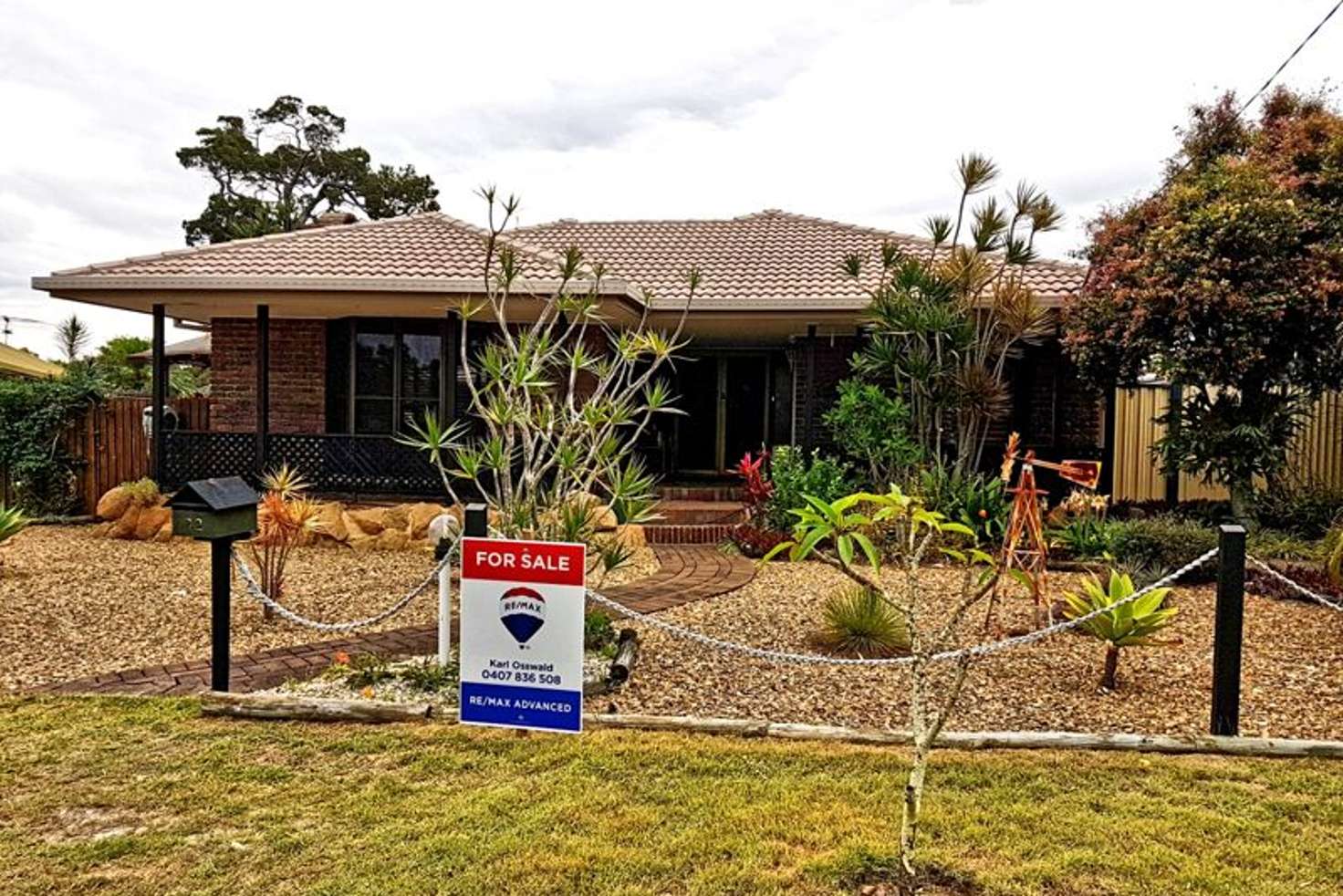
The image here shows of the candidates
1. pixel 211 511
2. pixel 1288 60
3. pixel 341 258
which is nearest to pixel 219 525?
pixel 211 511

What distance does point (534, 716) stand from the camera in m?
3.59

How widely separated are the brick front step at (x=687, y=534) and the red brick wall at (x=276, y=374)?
563 cm

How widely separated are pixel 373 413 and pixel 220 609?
8.45 metres

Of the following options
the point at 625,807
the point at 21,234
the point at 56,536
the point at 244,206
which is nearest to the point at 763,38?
the point at 625,807

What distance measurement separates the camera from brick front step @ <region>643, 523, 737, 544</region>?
34.7 ft

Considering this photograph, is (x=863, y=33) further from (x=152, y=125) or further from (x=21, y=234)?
(x=21, y=234)

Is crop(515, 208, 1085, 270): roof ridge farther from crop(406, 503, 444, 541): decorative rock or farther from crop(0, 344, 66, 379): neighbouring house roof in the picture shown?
crop(0, 344, 66, 379): neighbouring house roof

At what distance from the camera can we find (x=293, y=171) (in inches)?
1473

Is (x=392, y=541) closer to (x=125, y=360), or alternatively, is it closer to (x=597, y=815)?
(x=597, y=815)

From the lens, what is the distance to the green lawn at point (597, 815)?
2.81m

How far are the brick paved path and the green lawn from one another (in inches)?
26.9

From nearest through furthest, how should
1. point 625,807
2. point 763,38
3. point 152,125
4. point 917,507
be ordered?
point 917,507 → point 625,807 → point 763,38 → point 152,125

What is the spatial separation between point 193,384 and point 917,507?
78.7 feet

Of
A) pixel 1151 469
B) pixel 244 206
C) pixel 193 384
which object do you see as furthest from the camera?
pixel 244 206
